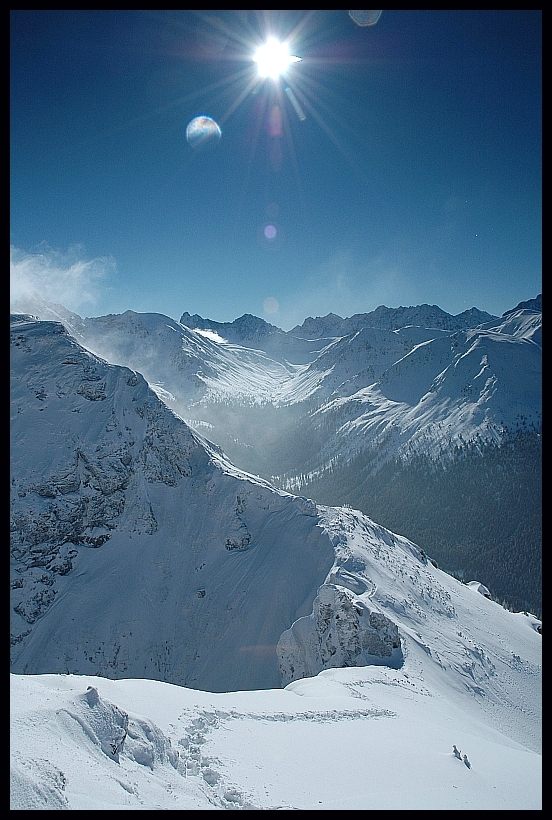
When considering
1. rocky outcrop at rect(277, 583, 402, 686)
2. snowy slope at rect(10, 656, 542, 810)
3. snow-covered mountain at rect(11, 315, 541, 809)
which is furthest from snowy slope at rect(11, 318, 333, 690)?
snowy slope at rect(10, 656, 542, 810)

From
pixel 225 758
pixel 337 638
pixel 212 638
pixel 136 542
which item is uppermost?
pixel 225 758

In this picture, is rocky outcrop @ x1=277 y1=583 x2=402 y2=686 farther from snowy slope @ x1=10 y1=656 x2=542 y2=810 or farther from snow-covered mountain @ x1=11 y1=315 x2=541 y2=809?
snowy slope @ x1=10 y1=656 x2=542 y2=810

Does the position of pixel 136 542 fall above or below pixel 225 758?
below

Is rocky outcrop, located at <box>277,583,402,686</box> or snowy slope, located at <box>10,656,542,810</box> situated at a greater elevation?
snowy slope, located at <box>10,656,542,810</box>

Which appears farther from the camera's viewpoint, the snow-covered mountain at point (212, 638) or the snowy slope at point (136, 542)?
the snowy slope at point (136, 542)

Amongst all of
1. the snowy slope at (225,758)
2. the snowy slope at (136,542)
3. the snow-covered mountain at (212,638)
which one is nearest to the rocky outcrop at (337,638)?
the snow-covered mountain at (212,638)

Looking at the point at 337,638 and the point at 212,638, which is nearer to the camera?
the point at 337,638

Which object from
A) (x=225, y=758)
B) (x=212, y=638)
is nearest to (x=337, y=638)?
(x=212, y=638)

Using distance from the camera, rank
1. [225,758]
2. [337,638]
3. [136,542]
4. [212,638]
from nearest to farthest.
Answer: [225,758]
[337,638]
[212,638]
[136,542]

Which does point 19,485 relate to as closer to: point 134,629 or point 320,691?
point 134,629

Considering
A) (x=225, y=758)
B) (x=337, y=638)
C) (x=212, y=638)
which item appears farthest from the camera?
(x=212, y=638)

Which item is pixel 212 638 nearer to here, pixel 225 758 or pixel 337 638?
pixel 337 638

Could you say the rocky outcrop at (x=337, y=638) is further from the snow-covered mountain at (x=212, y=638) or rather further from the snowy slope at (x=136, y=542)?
the snowy slope at (x=136, y=542)
